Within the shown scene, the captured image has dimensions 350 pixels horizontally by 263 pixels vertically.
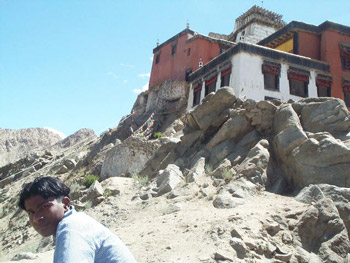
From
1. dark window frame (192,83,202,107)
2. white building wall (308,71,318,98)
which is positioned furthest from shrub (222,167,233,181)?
dark window frame (192,83,202,107)

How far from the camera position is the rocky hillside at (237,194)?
29.4 feet

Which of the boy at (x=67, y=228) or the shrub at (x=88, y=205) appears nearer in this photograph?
the boy at (x=67, y=228)

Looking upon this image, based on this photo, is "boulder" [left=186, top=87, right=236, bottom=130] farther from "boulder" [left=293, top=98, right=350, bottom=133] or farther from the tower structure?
the tower structure

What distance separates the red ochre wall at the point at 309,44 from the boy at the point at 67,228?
29137 mm

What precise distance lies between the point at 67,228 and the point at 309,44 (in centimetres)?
3011

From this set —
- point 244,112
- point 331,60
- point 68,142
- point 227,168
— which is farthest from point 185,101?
point 68,142

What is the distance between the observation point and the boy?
273 centimetres

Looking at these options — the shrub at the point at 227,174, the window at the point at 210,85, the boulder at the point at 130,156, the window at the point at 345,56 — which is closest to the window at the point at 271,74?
the window at the point at 210,85

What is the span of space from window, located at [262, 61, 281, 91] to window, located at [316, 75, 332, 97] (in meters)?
3.17

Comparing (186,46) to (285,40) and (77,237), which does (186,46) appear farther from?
(77,237)

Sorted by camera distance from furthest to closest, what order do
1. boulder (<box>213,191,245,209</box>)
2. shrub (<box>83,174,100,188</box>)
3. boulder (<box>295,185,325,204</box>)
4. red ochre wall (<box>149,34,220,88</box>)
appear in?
1. red ochre wall (<box>149,34,220,88</box>)
2. shrub (<box>83,174,100,188</box>)
3. boulder (<box>213,191,245,209</box>)
4. boulder (<box>295,185,325,204</box>)

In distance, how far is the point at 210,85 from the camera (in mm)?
29922

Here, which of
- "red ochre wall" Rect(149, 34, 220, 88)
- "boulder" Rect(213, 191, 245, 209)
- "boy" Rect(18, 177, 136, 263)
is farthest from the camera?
"red ochre wall" Rect(149, 34, 220, 88)

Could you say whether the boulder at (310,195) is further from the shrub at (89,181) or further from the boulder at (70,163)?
the boulder at (70,163)
